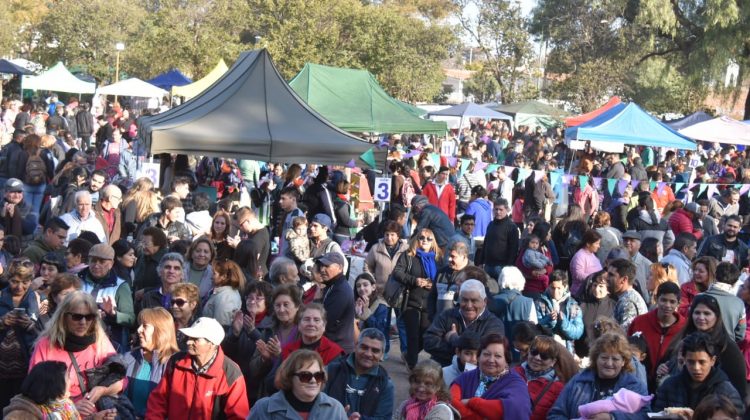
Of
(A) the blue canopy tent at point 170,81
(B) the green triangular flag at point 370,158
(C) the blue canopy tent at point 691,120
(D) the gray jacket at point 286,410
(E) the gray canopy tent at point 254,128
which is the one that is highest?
(C) the blue canopy tent at point 691,120

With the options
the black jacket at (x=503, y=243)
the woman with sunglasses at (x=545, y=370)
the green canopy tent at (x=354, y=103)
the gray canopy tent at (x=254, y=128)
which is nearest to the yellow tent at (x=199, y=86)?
the green canopy tent at (x=354, y=103)

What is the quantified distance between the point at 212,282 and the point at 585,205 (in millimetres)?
10288

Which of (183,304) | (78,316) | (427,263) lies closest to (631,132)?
(427,263)

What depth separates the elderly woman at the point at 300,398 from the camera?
17.7 feet

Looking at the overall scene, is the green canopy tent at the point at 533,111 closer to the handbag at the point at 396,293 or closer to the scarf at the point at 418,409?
the handbag at the point at 396,293

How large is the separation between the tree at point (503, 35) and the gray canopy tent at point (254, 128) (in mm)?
34161

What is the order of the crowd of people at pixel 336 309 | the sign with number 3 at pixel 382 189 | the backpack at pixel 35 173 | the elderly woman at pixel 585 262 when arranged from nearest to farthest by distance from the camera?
1. the crowd of people at pixel 336 309
2. the elderly woman at pixel 585 262
3. the backpack at pixel 35 173
4. the sign with number 3 at pixel 382 189

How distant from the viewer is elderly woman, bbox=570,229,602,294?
409 inches

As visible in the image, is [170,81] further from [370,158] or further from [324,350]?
[324,350]

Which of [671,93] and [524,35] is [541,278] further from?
[671,93]

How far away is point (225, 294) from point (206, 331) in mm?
2098

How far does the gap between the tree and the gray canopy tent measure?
34.2m

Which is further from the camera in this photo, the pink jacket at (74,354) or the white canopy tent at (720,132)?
the white canopy tent at (720,132)

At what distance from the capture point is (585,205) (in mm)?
17641
